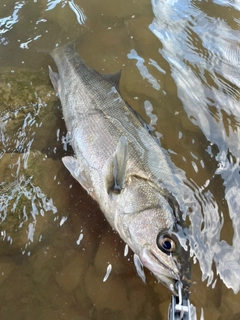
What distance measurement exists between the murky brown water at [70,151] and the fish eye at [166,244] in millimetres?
549

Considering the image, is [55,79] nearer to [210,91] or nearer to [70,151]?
[70,151]

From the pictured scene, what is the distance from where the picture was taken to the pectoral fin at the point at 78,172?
3.15m

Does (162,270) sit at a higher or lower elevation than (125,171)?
lower

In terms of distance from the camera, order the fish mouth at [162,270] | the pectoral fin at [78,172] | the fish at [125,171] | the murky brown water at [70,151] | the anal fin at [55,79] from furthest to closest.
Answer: the anal fin at [55,79] < the pectoral fin at [78,172] < the murky brown water at [70,151] < the fish at [125,171] < the fish mouth at [162,270]

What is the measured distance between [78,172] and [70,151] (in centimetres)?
47

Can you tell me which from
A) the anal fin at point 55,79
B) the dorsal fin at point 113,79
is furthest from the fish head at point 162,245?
the anal fin at point 55,79

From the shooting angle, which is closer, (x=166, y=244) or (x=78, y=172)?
(x=166, y=244)

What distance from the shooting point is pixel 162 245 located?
247 cm

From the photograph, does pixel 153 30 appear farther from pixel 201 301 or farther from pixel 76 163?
pixel 201 301

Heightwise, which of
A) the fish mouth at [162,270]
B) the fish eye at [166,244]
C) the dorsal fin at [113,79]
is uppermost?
Result: the dorsal fin at [113,79]

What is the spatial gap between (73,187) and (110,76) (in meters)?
1.33

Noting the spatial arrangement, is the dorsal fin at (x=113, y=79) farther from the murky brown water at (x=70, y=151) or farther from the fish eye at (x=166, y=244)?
the fish eye at (x=166, y=244)

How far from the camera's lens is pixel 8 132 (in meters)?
3.74

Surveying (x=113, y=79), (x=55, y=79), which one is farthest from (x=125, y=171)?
(x=55, y=79)
